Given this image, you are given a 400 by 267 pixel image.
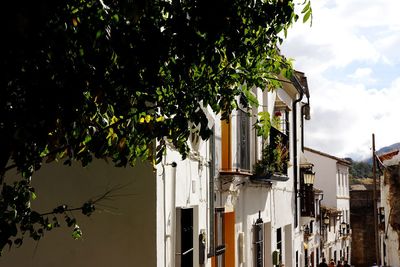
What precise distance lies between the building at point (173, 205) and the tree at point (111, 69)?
117 centimetres

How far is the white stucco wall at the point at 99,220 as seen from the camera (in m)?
6.95

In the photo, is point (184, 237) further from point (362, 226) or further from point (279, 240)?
point (362, 226)

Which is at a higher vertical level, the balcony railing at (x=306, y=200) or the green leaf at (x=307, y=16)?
the green leaf at (x=307, y=16)

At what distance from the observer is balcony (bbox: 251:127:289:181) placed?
1306 centimetres

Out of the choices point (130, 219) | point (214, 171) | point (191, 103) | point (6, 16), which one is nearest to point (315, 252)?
point (214, 171)

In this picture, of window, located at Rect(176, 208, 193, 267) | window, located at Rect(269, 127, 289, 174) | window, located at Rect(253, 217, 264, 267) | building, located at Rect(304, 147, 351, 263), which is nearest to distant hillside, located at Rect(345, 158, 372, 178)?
building, located at Rect(304, 147, 351, 263)

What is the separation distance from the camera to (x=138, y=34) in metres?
3.95

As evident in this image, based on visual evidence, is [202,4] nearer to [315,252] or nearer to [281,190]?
[281,190]

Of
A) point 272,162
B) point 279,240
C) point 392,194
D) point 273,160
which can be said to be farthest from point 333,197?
point 272,162

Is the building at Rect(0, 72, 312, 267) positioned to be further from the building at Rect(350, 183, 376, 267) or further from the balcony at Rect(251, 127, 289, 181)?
the building at Rect(350, 183, 376, 267)

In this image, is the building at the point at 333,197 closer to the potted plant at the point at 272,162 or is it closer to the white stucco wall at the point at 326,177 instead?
the white stucco wall at the point at 326,177

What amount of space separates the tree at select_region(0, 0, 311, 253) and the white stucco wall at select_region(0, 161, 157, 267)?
2170mm

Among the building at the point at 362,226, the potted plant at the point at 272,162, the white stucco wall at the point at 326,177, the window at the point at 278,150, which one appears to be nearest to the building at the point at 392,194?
the window at the point at 278,150

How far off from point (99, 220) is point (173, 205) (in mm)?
929
